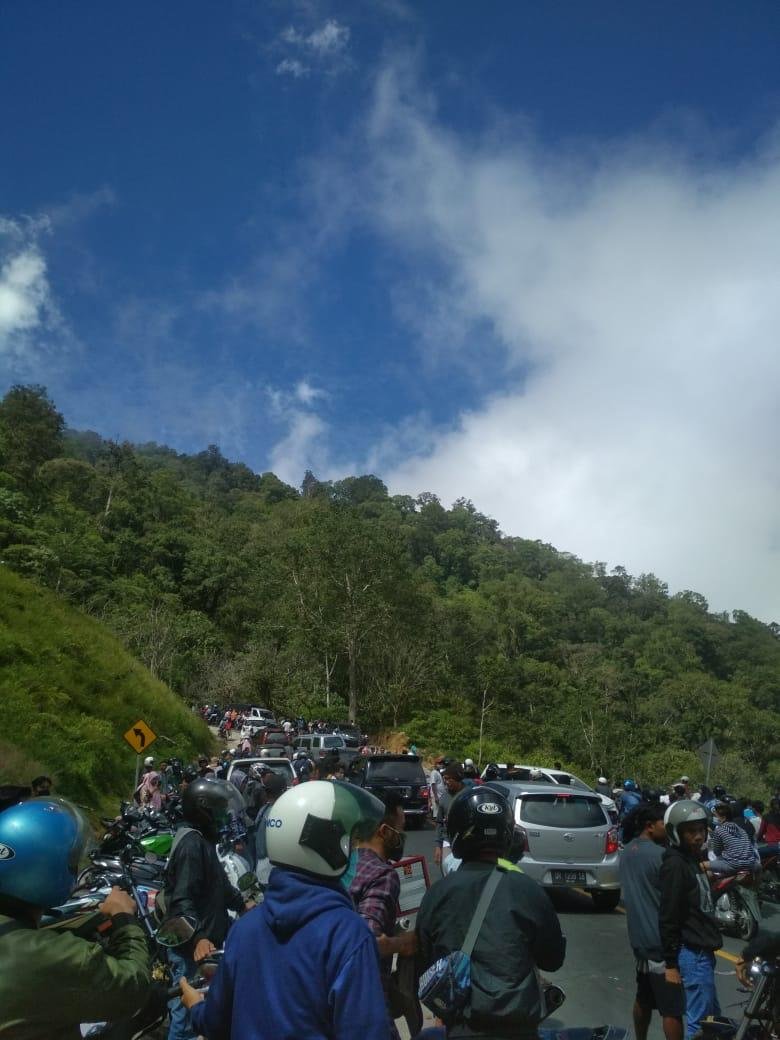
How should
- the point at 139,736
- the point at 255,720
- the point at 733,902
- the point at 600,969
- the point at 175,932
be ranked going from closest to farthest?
the point at 175,932
the point at 600,969
the point at 733,902
the point at 139,736
the point at 255,720

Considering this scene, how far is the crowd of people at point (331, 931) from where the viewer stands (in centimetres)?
219

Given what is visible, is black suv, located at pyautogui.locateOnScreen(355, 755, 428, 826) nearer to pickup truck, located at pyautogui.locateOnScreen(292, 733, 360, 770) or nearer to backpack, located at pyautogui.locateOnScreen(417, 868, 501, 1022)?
pickup truck, located at pyautogui.locateOnScreen(292, 733, 360, 770)

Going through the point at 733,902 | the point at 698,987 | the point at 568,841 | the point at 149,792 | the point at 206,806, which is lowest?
the point at 733,902

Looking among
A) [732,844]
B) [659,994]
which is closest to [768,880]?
[732,844]

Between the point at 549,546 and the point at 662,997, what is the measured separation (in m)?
157

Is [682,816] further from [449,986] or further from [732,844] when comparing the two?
[732,844]

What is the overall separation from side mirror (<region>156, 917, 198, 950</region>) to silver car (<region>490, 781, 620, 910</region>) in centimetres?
709

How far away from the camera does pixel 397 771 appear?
19.7 metres

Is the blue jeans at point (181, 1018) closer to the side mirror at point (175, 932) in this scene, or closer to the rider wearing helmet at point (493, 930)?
the side mirror at point (175, 932)

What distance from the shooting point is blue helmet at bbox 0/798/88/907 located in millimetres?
2293

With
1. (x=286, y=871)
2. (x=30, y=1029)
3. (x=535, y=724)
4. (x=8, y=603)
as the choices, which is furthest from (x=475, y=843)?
(x=535, y=724)

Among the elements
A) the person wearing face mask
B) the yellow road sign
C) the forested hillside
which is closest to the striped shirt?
the person wearing face mask

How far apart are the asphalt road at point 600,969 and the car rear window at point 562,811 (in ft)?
3.80

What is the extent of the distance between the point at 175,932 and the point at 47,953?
1.90 meters
